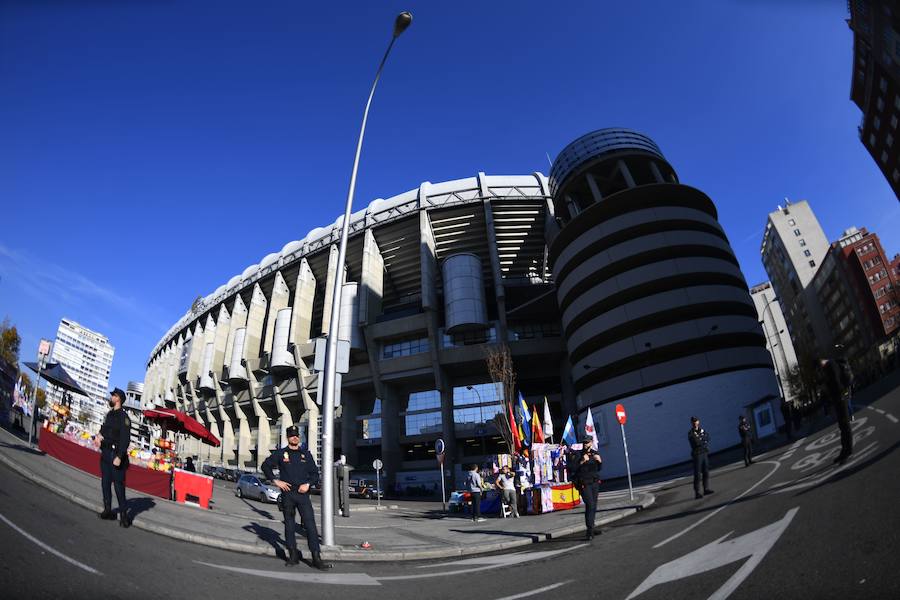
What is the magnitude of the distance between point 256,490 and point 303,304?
3043 centimetres

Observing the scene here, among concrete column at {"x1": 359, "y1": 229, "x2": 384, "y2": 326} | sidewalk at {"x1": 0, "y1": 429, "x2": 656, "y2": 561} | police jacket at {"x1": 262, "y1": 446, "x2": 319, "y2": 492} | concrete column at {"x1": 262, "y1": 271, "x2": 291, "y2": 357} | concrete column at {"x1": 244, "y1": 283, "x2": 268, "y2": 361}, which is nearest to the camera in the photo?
police jacket at {"x1": 262, "y1": 446, "x2": 319, "y2": 492}

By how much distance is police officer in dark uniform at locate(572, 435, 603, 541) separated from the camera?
7.69 meters

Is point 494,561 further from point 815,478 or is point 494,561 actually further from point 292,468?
point 815,478

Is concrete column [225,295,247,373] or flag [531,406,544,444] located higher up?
concrete column [225,295,247,373]

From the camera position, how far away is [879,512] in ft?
13.2

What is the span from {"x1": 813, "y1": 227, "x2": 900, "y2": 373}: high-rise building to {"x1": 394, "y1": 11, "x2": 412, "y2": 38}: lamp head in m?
75.8

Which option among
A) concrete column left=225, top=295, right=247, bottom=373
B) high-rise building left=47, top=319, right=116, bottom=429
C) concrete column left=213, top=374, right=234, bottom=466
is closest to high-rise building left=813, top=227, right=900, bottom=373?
concrete column left=225, top=295, right=247, bottom=373

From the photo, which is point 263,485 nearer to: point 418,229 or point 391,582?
point 391,582

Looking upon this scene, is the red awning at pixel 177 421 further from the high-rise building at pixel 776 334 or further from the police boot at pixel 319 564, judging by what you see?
the high-rise building at pixel 776 334

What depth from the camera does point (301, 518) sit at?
5.87m

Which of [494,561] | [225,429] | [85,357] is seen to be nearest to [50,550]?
[494,561]

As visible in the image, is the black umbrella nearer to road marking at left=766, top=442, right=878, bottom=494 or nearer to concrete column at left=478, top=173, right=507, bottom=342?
road marking at left=766, top=442, right=878, bottom=494

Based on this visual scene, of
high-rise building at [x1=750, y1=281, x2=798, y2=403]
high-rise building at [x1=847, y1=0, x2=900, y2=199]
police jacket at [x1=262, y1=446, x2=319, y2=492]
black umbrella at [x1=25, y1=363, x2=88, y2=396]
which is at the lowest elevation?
police jacket at [x1=262, y1=446, x2=319, y2=492]

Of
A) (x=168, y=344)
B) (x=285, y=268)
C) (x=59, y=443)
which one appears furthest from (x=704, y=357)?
(x=168, y=344)
